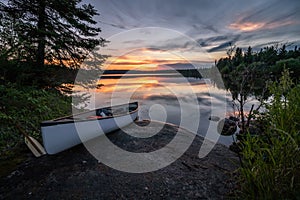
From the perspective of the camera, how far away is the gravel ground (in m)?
3.41

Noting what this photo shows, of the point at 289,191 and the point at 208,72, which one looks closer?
the point at 289,191

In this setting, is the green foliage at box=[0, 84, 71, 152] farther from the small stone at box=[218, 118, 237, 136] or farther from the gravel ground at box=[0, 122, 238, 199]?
the small stone at box=[218, 118, 237, 136]

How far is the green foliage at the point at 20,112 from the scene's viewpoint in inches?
208

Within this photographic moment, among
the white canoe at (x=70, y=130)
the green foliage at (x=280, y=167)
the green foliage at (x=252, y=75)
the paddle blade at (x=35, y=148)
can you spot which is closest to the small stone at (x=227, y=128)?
the green foliage at (x=252, y=75)

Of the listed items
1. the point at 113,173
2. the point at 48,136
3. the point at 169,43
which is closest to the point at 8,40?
the point at 48,136

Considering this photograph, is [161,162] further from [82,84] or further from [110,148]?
[82,84]

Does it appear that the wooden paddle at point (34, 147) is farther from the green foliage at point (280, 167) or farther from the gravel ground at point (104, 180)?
the green foliage at point (280, 167)

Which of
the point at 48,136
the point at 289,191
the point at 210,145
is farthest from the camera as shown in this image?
the point at 210,145

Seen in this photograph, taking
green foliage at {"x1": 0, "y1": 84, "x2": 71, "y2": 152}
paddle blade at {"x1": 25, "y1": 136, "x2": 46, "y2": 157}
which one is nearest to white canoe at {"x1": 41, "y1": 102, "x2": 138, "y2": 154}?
paddle blade at {"x1": 25, "y1": 136, "x2": 46, "y2": 157}

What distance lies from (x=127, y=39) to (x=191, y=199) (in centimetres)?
1372

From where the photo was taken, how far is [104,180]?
3.84m

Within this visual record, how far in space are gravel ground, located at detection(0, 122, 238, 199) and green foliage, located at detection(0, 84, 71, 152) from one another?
140cm

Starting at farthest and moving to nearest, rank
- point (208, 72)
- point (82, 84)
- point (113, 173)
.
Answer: point (208, 72) < point (82, 84) < point (113, 173)

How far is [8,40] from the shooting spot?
5.74 metres
